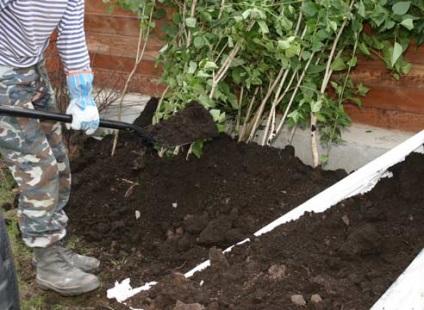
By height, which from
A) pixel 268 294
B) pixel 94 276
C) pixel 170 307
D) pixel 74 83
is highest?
pixel 74 83

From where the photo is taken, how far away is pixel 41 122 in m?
3.05

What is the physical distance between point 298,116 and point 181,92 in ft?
2.26

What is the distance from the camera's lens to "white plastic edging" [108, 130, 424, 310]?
9.73ft

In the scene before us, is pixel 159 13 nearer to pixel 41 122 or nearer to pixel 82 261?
pixel 41 122

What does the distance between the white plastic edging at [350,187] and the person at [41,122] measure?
14.4 inches

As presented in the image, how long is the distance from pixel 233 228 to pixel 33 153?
1105mm

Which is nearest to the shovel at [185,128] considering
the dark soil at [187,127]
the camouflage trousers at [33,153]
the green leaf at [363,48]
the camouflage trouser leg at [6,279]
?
the dark soil at [187,127]

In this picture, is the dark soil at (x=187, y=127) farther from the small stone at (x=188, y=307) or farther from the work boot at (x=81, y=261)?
the small stone at (x=188, y=307)

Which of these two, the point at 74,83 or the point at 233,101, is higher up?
the point at 74,83

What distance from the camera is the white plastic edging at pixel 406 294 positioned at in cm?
209

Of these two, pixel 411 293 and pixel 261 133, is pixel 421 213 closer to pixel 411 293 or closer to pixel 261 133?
pixel 411 293

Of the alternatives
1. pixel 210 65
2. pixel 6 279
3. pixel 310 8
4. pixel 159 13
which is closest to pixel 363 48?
pixel 310 8

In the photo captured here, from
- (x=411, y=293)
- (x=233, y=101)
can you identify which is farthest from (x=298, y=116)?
(x=411, y=293)

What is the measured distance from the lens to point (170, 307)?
8.36ft
